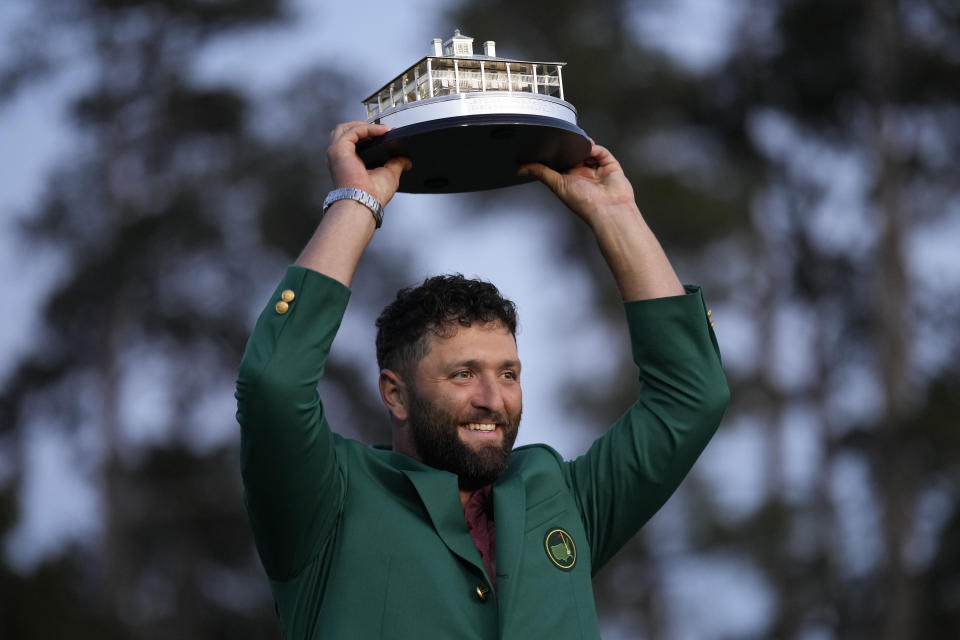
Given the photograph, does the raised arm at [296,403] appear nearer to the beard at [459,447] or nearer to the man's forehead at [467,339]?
the beard at [459,447]

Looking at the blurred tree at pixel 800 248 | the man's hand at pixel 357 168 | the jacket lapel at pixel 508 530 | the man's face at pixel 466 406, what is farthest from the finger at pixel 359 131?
the blurred tree at pixel 800 248

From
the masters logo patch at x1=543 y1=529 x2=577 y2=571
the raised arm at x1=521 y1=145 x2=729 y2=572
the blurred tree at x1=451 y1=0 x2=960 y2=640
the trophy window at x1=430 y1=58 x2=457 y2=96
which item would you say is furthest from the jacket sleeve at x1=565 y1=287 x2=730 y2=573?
the blurred tree at x1=451 y1=0 x2=960 y2=640

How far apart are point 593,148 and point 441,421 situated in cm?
99

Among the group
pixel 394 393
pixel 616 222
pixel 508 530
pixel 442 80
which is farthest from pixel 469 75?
pixel 508 530

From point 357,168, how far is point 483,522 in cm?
102

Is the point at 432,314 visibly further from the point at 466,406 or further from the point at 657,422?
the point at 657,422

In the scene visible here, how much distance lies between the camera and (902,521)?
17484 millimetres

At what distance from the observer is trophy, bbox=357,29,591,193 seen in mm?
3932

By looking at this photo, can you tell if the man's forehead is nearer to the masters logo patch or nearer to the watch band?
the watch band

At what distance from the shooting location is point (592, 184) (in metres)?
4.28

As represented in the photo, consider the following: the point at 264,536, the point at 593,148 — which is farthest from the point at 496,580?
the point at 593,148

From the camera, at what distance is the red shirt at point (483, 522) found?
3.87 m

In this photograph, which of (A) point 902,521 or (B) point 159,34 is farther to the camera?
(B) point 159,34

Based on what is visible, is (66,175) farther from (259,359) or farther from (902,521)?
(259,359)
